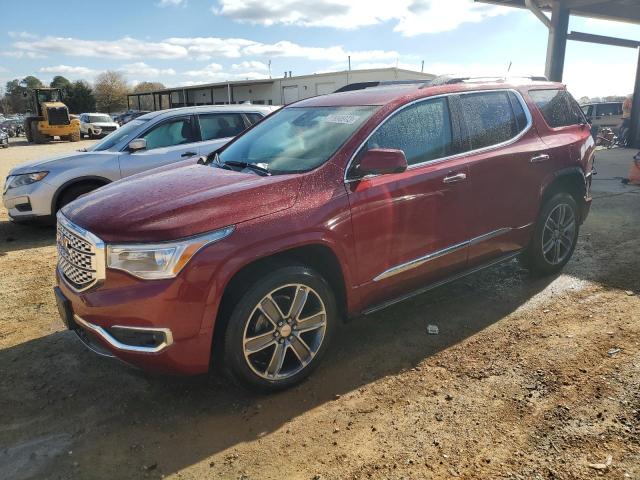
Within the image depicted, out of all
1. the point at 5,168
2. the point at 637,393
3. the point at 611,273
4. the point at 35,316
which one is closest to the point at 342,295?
the point at 637,393

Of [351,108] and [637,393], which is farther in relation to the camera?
[351,108]

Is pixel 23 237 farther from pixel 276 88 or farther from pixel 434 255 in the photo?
pixel 276 88

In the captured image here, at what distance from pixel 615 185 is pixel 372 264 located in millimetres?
9137

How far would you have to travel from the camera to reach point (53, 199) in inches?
270

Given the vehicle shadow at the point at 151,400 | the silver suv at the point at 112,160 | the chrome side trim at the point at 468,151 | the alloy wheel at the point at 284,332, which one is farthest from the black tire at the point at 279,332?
the silver suv at the point at 112,160

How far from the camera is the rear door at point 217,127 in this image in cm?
733

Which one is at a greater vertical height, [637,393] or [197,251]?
[197,251]

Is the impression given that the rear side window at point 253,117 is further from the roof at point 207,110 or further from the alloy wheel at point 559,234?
the alloy wheel at point 559,234

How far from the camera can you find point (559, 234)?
4.98 meters

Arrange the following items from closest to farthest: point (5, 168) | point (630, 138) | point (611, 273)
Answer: point (611, 273) < point (5, 168) < point (630, 138)

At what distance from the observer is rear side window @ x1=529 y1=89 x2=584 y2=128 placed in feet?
15.7

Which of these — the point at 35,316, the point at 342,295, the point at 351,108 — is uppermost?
the point at 351,108

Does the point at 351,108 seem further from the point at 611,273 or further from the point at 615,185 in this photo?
the point at 615,185

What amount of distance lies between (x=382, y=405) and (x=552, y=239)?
288cm
